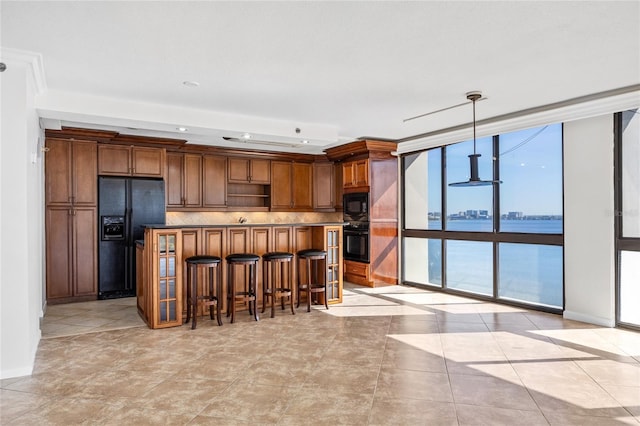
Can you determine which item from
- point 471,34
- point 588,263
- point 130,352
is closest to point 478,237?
point 588,263

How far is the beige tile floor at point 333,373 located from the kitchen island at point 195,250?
31 cm

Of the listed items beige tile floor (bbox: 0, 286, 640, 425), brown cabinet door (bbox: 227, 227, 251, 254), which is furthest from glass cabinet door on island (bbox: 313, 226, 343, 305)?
brown cabinet door (bbox: 227, 227, 251, 254)

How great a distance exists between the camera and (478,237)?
6.00 meters

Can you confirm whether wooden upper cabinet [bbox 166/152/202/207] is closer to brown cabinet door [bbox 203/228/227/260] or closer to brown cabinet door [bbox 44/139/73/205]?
brown cabinet door [bbox 44/139/73/205]

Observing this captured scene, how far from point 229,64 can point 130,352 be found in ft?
9.04

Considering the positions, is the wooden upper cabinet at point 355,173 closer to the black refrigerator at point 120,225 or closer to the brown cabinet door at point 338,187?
the brown cabinet door at point 338,187

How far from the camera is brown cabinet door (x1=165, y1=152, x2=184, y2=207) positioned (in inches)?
265

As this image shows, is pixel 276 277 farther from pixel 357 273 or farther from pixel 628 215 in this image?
pixel 628 215

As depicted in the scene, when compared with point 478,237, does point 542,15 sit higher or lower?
higher

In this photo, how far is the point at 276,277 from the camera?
5.61 meters

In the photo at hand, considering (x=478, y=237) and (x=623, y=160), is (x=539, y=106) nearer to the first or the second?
(x=623, y=160)

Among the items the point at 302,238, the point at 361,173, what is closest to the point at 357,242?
the point at 361,173

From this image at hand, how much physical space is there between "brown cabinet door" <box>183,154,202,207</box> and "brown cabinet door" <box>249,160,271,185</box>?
971 mm

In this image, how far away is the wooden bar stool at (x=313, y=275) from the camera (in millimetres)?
5406
